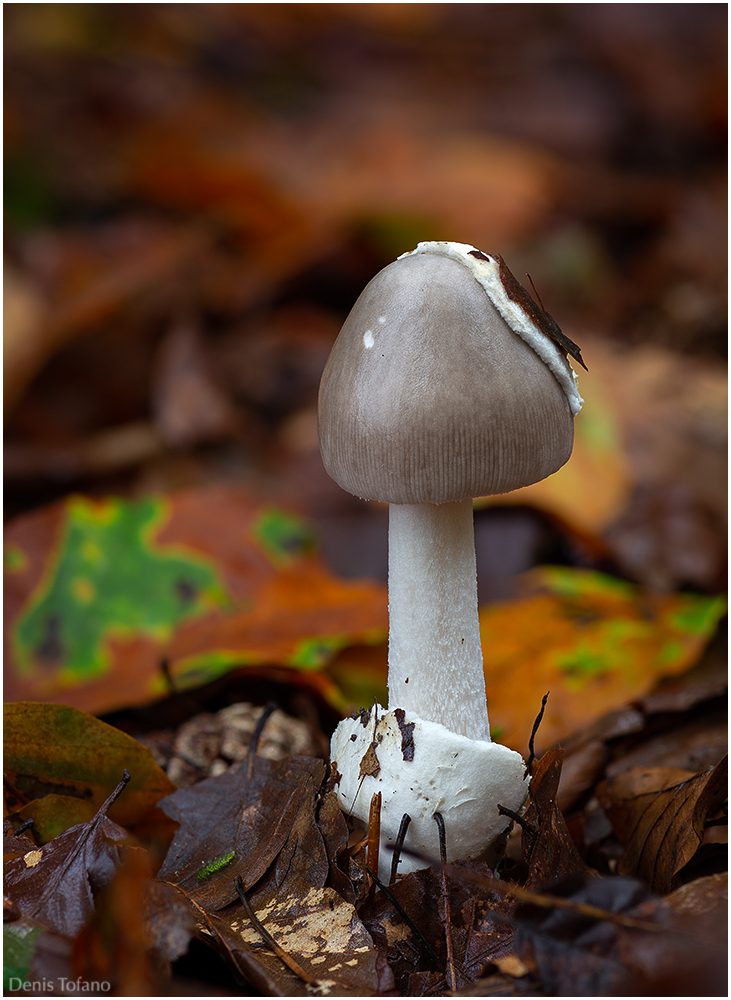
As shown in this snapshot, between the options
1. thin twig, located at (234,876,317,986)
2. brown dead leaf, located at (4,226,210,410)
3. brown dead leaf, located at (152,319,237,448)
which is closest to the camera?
thin twig, located at (234,876,317,986)

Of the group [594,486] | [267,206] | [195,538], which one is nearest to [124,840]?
[195,538]

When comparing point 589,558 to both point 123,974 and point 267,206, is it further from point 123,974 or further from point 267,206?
point 267,206

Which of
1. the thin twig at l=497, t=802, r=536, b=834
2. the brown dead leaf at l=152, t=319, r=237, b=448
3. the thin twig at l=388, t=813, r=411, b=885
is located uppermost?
the brown dead leaf at l=152, t=319, r=237, b=448

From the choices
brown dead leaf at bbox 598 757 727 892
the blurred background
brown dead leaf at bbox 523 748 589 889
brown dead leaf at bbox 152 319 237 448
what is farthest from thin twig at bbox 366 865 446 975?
brown dead leaf at bbox 152 319 237 448

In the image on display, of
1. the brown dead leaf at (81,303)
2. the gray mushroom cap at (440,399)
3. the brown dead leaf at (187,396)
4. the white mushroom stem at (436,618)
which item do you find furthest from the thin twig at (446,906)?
the brown dead leaf at (81,303)

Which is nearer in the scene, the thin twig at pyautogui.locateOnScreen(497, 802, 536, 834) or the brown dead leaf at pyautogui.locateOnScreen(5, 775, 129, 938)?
the brown dead leaf at pyautogui.locateOnScreen(5, 775, 129, 938)

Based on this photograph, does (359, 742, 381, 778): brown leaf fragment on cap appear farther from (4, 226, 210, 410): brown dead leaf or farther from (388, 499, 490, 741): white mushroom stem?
(4, 226, 210, 410): brown dead leaf

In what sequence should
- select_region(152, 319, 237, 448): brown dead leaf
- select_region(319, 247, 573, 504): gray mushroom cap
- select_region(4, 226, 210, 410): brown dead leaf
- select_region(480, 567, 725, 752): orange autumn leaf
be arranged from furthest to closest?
1. select_region(152, 319, 237, 448): brown dead leaf
2. select_region(4, 226, 210, 410): brown dead leaf
3. select_region(480, 567, 725, 752): orange autumn leaf
4. select_region(319, 247, 573, 504): gray mushroom cap
